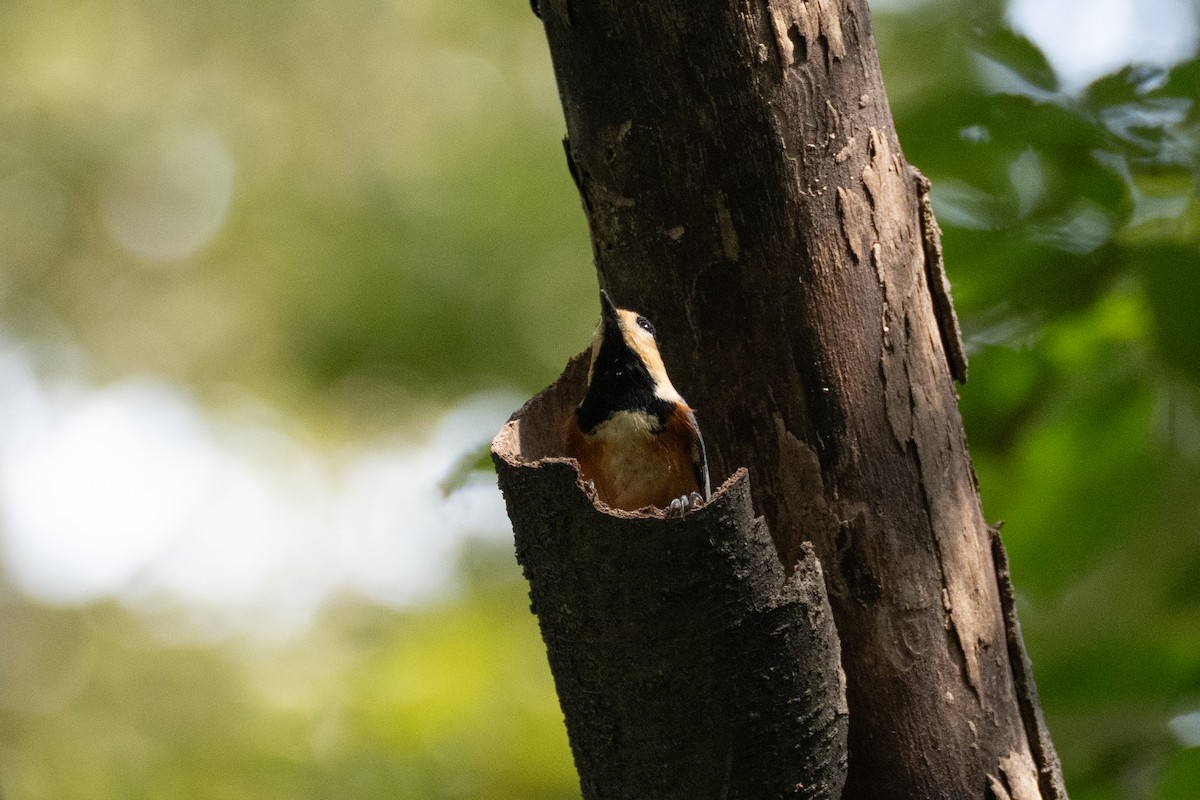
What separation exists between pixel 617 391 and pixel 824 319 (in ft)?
2.98

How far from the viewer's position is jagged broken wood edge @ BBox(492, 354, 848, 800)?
5.42ft

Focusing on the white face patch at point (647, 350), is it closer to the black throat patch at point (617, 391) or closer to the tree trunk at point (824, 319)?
the black throat patch at point (617, 391)

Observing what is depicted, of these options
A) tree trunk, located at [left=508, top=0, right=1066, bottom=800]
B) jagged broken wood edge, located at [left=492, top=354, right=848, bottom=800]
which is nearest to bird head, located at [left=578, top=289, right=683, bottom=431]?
tree trunk, located at [left=508, top=0, right=1066, bottom=800]

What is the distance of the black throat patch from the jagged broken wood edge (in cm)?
A: 100

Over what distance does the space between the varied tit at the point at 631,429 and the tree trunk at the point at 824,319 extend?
0.30 metres

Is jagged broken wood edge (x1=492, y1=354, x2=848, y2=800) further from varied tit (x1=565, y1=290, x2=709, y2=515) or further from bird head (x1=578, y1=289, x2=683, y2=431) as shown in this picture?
bird head (x1=578, y1=289, x2=683, y2=431)

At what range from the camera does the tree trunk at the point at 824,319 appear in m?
2.05

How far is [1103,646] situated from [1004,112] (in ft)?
4.27

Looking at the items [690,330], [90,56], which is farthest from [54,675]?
[690,330]

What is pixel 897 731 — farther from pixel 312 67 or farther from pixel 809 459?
pixel 312 67

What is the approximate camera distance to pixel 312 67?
32.0 feet

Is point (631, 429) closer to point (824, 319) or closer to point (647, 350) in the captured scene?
point (647, 350)

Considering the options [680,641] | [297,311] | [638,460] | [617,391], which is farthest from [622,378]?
[297,311]

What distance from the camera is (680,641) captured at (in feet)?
5.47
